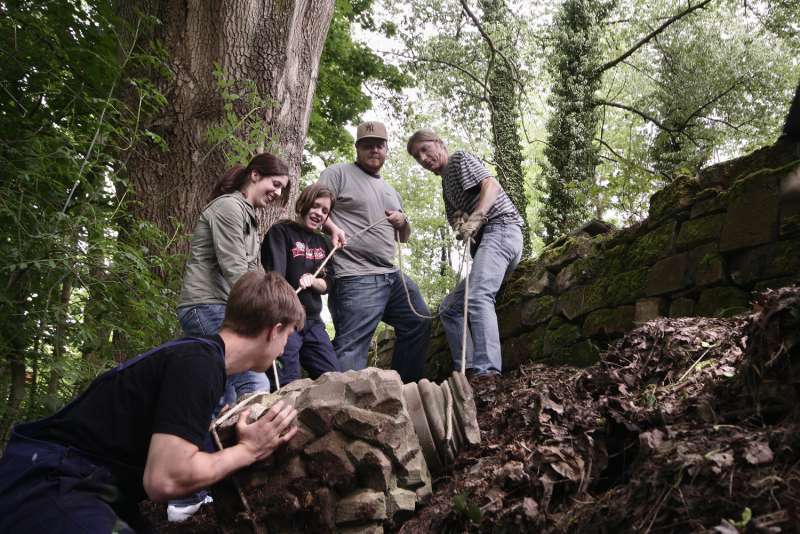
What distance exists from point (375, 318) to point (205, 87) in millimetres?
2454

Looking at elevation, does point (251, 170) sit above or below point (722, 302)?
above

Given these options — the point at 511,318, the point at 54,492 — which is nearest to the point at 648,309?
the point at 511,318

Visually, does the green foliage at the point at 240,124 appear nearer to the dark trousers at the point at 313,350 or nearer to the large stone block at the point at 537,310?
the dark trousers at the point at 313,350

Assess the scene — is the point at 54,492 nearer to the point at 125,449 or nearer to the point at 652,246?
the point at 125,449

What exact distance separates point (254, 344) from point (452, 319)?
2.25 meters

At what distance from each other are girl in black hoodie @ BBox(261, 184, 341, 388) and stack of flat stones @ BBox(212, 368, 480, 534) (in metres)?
1.48

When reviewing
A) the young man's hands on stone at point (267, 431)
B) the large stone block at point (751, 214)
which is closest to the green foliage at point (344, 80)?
the large stone block at point (751, 214)

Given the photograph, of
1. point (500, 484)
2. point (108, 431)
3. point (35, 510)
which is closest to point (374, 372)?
point (500, 484)

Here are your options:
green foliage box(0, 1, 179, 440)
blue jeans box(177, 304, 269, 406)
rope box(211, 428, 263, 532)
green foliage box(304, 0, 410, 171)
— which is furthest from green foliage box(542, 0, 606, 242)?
rope box(211, 428, 263, 532)

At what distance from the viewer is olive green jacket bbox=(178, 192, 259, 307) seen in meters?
3.69

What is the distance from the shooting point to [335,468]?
255cm

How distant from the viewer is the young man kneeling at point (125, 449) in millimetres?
2066

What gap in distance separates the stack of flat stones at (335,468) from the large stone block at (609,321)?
6.02 feet

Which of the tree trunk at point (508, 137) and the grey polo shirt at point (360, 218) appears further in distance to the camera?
the tree trunk at point (508, 137)
